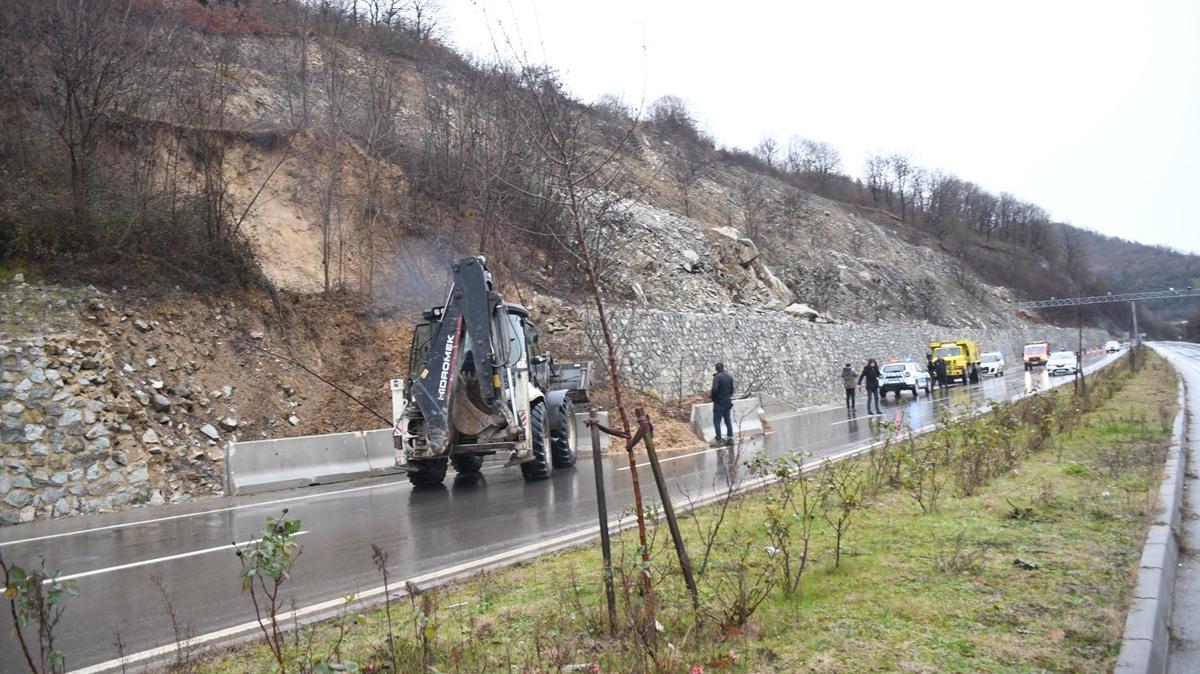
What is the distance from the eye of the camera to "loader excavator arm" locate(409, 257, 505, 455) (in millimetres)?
13367

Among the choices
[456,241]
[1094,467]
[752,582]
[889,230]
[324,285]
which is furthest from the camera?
[889,230]

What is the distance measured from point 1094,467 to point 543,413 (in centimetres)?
843

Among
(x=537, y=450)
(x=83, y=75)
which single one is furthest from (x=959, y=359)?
(x=83, y=75)

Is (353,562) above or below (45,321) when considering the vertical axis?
below

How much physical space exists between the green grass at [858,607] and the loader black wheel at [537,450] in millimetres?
5924

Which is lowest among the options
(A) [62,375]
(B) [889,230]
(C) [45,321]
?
(A) [62,375]

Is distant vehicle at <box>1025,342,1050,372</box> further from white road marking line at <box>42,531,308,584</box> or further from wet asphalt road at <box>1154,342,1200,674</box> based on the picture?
white road marking line at <box>42,531,308,584</box>

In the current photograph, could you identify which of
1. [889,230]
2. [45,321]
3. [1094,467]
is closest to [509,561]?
[1094,467]

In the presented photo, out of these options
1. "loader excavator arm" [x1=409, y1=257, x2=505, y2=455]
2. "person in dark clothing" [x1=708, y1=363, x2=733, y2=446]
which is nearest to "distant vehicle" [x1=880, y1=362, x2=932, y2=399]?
"person in dark clothing" [x1=708, y1=363, x2=733, y2=446]

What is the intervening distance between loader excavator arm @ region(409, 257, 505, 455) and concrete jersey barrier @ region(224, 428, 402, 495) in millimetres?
3579

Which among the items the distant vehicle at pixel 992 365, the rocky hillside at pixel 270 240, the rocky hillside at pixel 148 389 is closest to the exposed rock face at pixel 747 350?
the rocky hillside at pixel 270 240

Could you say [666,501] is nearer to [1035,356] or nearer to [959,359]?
[959,359]

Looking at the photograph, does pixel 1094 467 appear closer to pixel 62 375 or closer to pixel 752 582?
pixel 752 582

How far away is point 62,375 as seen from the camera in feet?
50.5
